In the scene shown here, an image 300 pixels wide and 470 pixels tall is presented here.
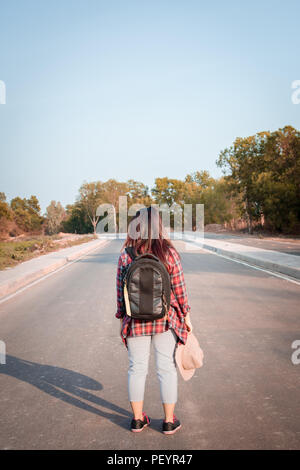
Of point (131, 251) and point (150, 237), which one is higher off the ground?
point (150, 237)

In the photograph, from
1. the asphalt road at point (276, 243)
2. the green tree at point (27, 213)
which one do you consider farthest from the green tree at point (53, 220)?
the asphalt road at point (276, 243)

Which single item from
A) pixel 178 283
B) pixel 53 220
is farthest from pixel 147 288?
pixel 53 220

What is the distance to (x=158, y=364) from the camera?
3166 mm

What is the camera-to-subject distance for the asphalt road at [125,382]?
→ 3.06 m

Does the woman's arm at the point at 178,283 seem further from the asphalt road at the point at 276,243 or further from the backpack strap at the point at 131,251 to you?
the asphalt road at the point at 276,243

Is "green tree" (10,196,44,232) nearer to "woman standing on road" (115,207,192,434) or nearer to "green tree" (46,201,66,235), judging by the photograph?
"green tree" (46,201,66,235)

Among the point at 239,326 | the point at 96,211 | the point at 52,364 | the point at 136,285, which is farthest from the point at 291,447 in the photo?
the point at 96,211

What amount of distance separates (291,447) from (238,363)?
178 centimetres

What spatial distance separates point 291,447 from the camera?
2871mm

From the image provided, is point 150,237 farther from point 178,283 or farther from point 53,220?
point 53,220

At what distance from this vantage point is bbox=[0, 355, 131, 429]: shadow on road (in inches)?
139

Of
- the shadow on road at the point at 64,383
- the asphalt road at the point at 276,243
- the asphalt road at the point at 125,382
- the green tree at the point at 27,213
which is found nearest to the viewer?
the asphalt road at the point at 125,382

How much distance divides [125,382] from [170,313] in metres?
1.44
